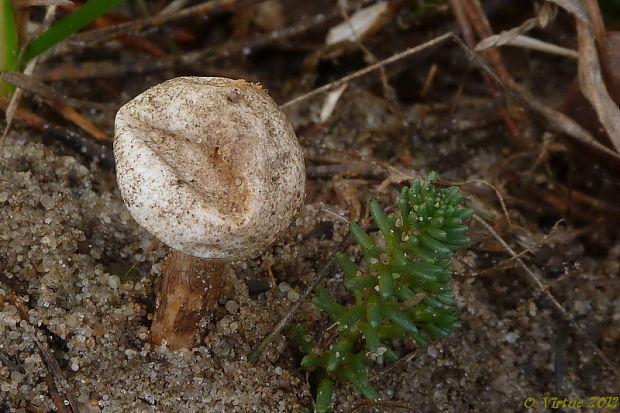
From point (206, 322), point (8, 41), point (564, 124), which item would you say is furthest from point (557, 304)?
point (8, 41)

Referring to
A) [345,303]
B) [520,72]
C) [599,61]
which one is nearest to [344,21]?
[520,72]

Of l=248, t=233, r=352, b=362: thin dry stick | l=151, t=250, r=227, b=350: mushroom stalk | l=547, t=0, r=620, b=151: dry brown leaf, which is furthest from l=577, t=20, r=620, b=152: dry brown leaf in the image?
l=151, t=250, r=227, b=350: mushroom stalk

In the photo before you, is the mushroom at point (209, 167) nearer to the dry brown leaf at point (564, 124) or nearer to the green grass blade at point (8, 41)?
the green grass blade at point (8, 41)

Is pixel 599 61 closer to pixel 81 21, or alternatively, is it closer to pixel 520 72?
pixel 520 72

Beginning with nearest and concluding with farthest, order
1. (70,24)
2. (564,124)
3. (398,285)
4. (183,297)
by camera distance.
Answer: (398,285), (183,297), (70,24), (564,124)

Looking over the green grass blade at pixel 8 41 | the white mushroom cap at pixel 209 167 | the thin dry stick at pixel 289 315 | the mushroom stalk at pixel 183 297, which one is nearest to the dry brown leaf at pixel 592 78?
the thin dry stick at pixel 289 315

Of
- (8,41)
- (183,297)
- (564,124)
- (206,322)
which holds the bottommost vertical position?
(206,322)

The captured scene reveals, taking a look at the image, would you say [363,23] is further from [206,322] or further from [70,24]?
[206,322]
